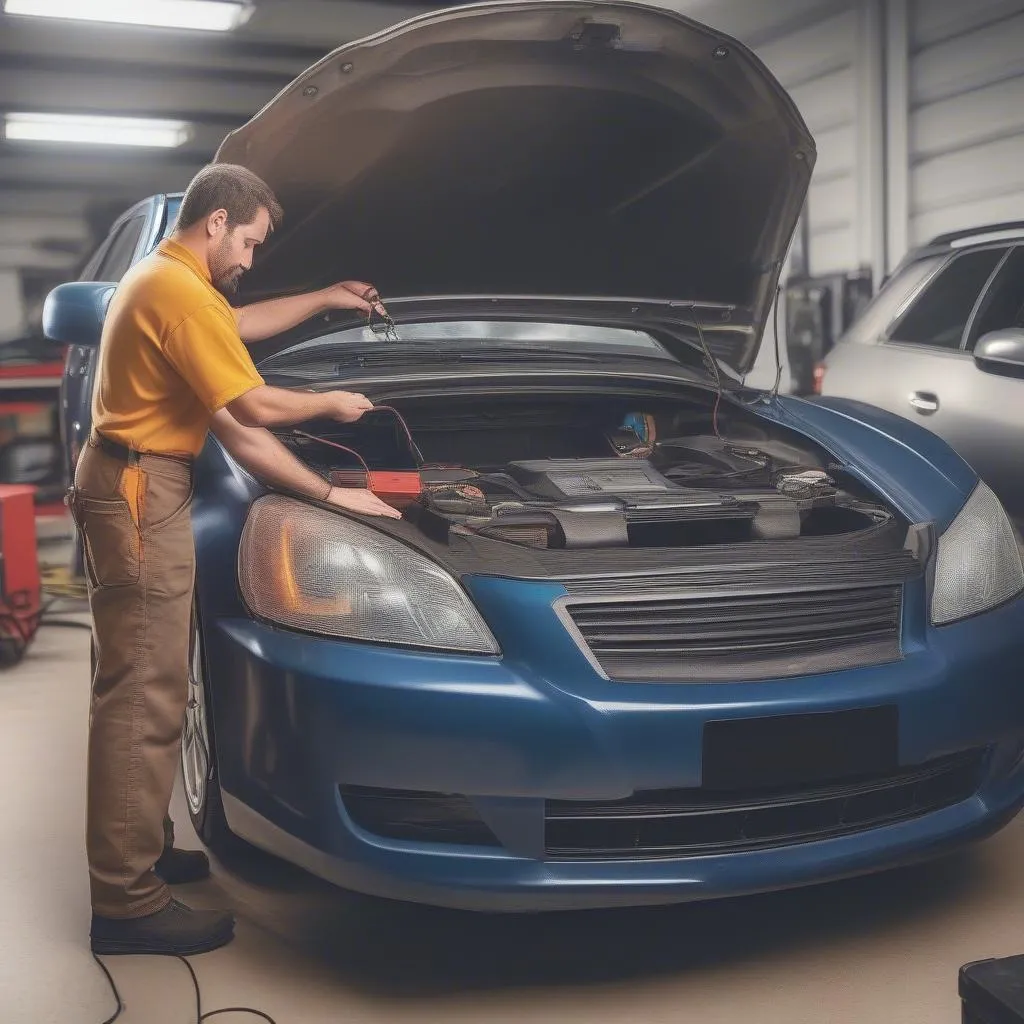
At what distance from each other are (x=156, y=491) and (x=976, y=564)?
133 cm

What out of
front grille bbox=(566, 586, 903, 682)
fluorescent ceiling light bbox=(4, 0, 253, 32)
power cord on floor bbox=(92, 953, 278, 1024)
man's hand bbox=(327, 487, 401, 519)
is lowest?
power cord on floor bbox=(92, 953, 278, 1024)

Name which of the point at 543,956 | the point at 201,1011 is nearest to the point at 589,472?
the point at 543,956

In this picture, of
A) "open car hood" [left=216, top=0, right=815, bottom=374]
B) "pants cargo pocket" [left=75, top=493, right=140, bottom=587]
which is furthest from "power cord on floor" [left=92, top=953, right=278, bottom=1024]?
"open car hood" [left=216, top=0, right=815, bottom=374]

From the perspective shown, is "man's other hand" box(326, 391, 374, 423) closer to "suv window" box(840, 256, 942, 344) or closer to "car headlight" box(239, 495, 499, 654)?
Result: "car headlight" box(239, 495, 499, 654)

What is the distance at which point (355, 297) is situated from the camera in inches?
105

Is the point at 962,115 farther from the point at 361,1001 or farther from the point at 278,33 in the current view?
the point at 278,33

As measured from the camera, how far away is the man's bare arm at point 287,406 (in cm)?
204

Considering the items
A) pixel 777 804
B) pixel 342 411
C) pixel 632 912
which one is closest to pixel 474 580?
pixel 342 411

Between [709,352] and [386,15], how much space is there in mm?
6962

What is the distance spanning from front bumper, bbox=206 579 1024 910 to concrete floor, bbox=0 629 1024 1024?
7.0 inches

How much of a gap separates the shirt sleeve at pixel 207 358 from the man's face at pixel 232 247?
15 centimetres

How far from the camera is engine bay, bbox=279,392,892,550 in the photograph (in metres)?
2.17

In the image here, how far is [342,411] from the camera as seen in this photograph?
2.16 meters

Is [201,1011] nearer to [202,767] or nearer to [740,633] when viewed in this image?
[202,767]
